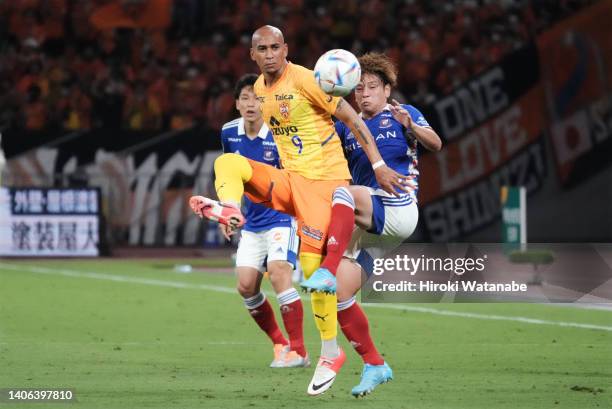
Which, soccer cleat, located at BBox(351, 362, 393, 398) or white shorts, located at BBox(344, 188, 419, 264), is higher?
white shorts, located at BBox(344, 188, 419, 264)

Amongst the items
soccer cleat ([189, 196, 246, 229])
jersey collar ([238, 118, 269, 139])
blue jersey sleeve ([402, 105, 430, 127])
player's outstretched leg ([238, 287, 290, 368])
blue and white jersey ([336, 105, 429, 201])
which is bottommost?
player's outstretched leg ([238, 287, 290, 368])

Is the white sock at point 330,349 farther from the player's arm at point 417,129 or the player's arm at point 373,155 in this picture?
the player's arm at point 417,129

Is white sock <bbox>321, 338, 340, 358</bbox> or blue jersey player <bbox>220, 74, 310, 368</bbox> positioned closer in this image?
white sock <bbox>321, 338, 340, 358</bbox>

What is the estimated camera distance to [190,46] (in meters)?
26.5

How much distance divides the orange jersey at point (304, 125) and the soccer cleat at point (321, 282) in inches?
31.4

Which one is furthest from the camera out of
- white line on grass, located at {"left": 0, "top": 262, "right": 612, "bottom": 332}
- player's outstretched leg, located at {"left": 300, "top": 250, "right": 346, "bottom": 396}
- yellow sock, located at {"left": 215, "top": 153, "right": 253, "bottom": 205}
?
white line on grass, located at {"left": 0, "top": 262, "right": 612, "bottom": 332}

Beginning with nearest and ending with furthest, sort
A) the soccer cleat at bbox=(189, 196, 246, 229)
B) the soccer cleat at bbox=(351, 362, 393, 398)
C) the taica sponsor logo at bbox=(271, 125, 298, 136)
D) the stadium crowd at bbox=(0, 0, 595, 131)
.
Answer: the soccer cleat at bbox=(189, 196, 246, 229) → the soccer cleat at bbox=(351, 362, 393, 398) → the taica sponsor logo at bbox=(271, 125, 298, 136) → the stadium crowd at bbox=(0, 0, 595, 131)

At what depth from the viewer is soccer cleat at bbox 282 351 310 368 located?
1091 cm

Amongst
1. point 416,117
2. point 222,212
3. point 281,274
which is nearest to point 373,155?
point 416,117

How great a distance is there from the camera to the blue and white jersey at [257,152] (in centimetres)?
1134

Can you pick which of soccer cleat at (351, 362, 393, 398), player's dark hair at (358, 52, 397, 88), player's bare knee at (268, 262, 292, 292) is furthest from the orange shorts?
player's bare knee at (268, 262, 292, 292)

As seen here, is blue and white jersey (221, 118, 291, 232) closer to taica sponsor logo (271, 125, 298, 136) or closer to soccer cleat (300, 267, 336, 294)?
taica sponsor logo (271, 125, 298, 136)

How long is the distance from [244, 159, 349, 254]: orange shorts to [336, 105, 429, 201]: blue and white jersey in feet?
2.02

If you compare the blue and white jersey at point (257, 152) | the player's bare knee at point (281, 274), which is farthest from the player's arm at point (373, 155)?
the blue and white jersey at point (257, 152)
